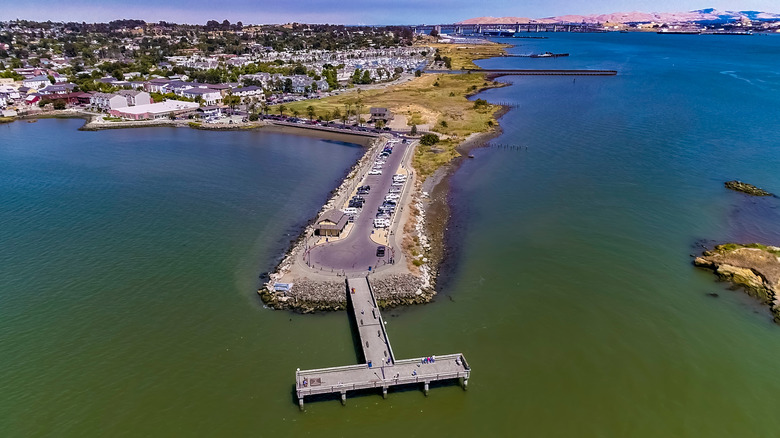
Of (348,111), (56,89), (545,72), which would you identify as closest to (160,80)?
(56,89)

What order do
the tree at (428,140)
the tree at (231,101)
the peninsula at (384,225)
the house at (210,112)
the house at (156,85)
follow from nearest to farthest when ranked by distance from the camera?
the peninsula at (384,225) < the tree at (428,140) < the house at (210,112) < the tree at (231,101) < the house at (156,85)

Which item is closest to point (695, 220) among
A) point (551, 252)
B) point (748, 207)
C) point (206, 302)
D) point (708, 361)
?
point (748, 207)

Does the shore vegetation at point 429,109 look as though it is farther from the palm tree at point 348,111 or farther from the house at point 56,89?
the house at point 56,89

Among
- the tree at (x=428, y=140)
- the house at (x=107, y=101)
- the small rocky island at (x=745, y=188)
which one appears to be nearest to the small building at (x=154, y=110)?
the house at (x=107, y=101)

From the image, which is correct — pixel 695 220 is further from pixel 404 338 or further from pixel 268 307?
pixel 268 307

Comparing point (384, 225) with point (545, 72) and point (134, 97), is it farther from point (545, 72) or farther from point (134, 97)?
point (545, 72)

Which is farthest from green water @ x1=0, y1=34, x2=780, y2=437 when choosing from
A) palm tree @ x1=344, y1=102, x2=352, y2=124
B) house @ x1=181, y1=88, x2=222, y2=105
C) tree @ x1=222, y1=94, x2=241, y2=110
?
house @ x1=181, y1=88, x2=222, y2=105
